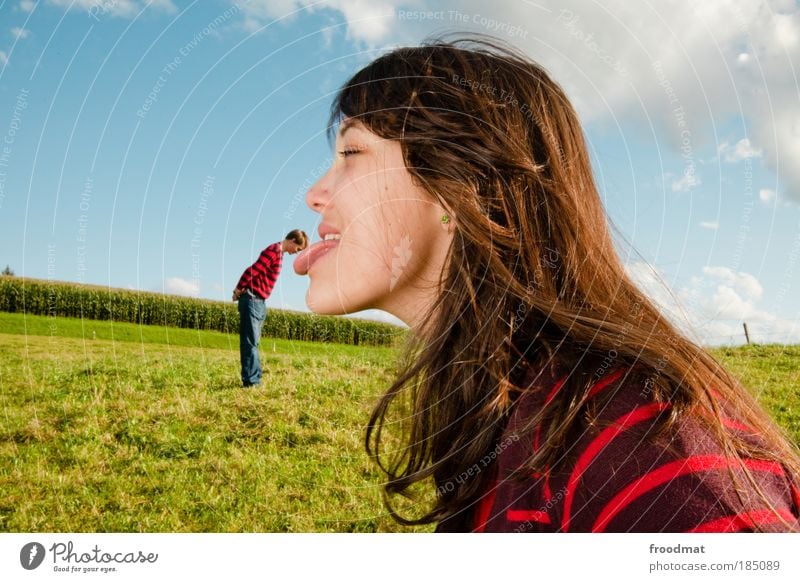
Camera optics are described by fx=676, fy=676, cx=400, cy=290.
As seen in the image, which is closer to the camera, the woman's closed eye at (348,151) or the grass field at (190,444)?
the woman's closed eye at (348,151)

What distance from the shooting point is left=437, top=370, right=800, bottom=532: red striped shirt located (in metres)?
0.61

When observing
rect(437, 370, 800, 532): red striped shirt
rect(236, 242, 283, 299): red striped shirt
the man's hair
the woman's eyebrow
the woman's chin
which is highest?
rect(236, 242, 283, 299): red striped shirt

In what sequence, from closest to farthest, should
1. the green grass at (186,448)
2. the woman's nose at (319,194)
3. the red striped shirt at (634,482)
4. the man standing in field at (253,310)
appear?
the red striped shirt at (634,482) → the woman's nose at (319,194) → the green grass at (186,448) → the man standing in field at (253,310)

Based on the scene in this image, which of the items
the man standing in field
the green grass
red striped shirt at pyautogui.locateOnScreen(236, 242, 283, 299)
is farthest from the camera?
the man standing in field

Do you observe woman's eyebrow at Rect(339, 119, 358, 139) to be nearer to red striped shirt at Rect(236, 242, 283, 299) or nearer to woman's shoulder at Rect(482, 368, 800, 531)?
woman's shoulder at Rect(482, 368, 800, 531)

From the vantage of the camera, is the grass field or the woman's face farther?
the grass field

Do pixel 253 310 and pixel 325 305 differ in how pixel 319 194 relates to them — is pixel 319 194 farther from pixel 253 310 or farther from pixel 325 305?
pixel 253 310

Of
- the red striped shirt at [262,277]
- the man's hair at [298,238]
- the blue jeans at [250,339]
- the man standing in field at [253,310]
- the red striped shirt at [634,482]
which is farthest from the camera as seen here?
the blue jeans at [250,339]

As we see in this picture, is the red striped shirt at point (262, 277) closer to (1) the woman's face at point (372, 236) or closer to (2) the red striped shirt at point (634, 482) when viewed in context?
(1) the woman's face at point (372, 236)

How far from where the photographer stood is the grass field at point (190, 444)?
2.48 meters

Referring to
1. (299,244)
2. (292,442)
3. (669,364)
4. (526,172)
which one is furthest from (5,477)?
(669,364)

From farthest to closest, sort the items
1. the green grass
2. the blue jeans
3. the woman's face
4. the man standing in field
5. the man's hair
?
the blue jeans
the man standing in field
the green grass
the man's hair
the woman's face

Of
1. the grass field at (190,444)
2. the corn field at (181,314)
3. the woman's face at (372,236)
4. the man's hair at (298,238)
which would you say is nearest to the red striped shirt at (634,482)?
the woman's face at (372,236)

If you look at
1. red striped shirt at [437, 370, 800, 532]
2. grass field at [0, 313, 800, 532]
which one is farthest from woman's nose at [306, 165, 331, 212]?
grass field at [0, 313, 800, 532]
